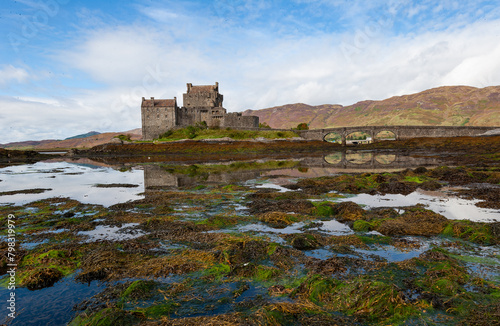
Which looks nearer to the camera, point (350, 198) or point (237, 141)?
point (350, 198)

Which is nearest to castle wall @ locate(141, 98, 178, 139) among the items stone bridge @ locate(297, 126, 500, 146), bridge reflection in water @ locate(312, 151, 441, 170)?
stone bridge @ locate(297, 126, 500, 146)

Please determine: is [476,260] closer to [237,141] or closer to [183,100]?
[237,141]

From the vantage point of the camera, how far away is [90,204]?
14.2m

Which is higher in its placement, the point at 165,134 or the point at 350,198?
the point at 165,134

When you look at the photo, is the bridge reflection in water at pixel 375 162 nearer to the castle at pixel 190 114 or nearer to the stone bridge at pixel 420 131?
the stone bridge at pixel 420 131

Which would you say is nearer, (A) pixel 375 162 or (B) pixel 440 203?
(B) pixel 440 203

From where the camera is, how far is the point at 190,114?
83.9 m

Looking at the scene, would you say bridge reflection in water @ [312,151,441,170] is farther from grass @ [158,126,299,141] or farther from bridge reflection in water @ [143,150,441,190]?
grass @ [158,126,299,141]

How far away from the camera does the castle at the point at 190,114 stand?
7956 cm

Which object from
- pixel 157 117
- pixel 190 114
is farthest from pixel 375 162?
pixel 157 117

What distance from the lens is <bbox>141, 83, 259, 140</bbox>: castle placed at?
79562 mm

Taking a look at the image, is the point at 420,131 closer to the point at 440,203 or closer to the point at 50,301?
the point at 440,203

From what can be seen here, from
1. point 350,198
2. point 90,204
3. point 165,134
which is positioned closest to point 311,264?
point 350,198

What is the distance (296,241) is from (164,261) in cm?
367
